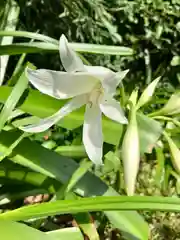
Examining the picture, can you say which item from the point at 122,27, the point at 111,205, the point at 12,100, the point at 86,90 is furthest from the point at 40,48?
the point at 122,27

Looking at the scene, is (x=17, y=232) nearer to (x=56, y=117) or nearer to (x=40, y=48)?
(x=56, y=117)

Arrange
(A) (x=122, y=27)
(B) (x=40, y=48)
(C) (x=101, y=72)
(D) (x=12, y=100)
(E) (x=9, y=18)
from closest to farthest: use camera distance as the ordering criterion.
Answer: (C) (x=101, y=72)
(D) (x=12, y=100)
(B) (x=40, y=48)
(E) (x=9, y=18)
(A) (x=122, y=27)

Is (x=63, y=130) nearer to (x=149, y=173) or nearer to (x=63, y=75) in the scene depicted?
(x=149, y=173)

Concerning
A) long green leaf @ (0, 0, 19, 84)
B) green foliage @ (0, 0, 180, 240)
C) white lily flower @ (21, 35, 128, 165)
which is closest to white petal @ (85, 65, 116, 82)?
white lily flower @ (21, 35, 128, 165)

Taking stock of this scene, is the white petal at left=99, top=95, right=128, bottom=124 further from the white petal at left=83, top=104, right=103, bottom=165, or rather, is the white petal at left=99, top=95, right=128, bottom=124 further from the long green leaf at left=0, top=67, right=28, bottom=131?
the long green leaf at left=0, top=67, right=28, bottom=131

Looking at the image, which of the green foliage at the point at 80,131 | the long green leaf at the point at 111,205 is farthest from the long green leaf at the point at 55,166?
the long green leaf at the point at 111,205

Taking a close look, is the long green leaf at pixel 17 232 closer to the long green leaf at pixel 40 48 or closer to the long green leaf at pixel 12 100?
the long green leaf at pixel 12 100
